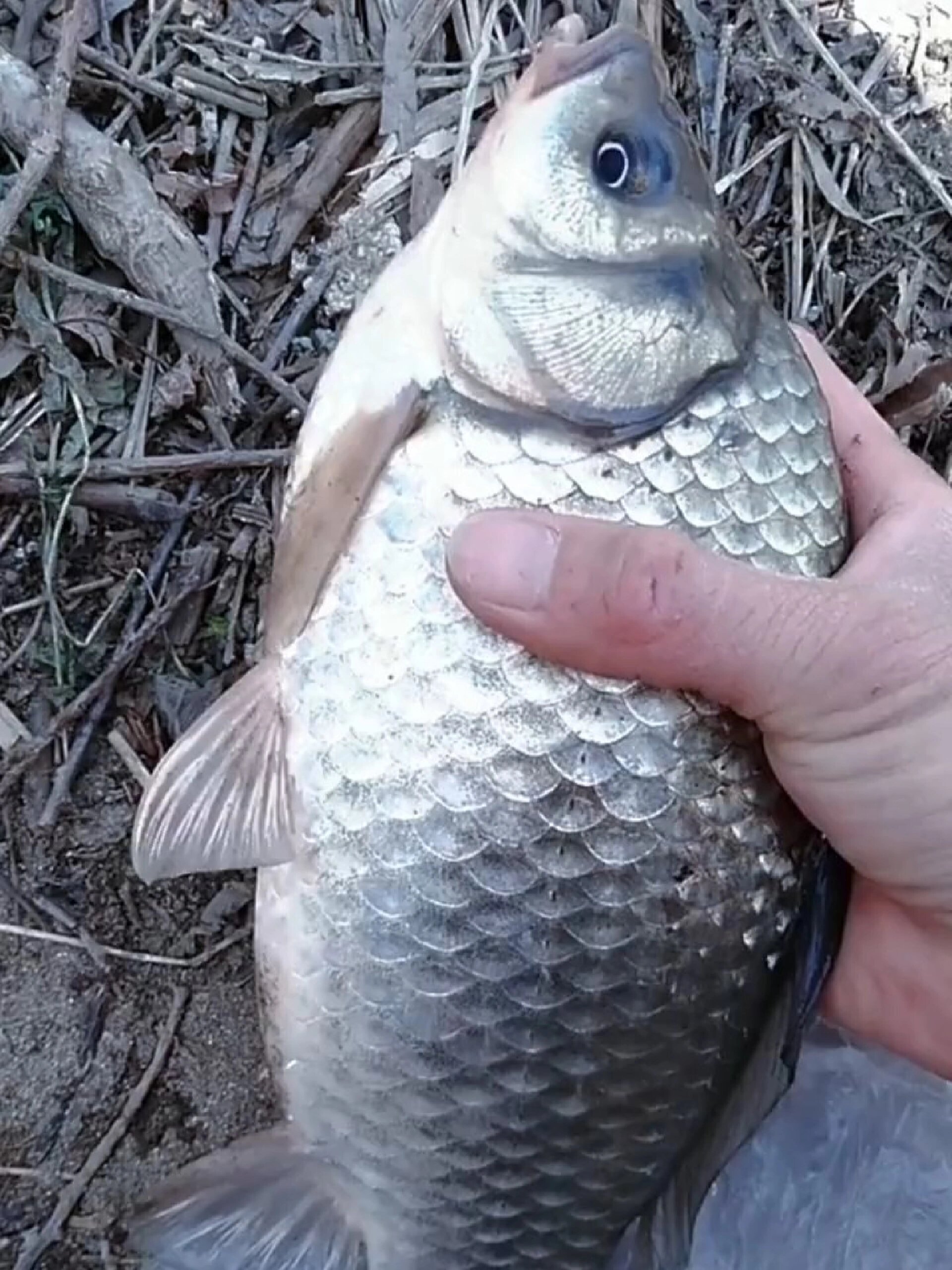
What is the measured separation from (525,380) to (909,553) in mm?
514

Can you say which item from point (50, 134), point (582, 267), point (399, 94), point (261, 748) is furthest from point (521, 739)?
point (399, 94)

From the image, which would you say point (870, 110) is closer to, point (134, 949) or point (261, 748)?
point (261, 748)

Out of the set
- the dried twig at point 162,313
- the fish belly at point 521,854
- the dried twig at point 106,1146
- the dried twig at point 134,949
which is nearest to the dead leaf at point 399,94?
the dried twig at point 162,313

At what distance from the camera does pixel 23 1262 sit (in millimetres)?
2453

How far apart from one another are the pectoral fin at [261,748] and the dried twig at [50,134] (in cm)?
82

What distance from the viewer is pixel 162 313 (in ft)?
8.19

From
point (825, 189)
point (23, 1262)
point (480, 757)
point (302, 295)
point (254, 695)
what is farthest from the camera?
point (825, 189)

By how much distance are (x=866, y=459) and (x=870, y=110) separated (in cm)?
99

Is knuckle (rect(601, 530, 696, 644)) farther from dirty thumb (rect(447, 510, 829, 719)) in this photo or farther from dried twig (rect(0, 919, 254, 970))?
dried twig (rect(0, 919, 254, 970))

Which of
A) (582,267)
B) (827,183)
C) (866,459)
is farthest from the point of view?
(827,183)

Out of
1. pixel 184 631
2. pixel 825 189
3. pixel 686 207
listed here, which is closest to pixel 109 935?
pixel 184 631

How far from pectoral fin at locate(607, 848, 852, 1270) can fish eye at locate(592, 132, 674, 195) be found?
83 cm

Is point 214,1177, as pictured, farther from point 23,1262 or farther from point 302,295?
point 302,295

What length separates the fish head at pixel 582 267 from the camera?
1.79 m
